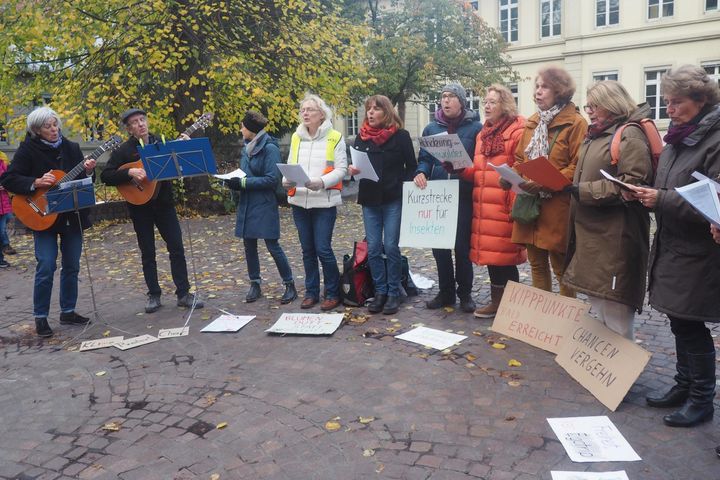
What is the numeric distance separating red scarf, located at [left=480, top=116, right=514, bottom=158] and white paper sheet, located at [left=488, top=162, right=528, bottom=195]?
23.6 inches

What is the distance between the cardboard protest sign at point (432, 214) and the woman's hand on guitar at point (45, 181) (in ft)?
11.1

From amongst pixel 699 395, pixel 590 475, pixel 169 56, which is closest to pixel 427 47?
pixel 169 56

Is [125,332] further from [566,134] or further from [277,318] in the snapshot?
[566,134]

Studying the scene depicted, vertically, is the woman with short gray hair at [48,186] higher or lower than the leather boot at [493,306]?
higher

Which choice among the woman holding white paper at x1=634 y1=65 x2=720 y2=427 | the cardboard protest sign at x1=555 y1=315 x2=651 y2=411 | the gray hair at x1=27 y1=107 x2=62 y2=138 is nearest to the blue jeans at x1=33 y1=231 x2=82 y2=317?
the gray hair at x1=27 y1=107 x2=62 y2=138

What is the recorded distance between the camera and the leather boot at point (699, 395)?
143 inches

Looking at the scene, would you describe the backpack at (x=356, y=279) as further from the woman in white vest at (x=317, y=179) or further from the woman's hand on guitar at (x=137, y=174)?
the woman's hand on guitar at (x=137, y=174)

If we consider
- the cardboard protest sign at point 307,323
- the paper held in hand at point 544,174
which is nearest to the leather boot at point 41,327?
the cardboard protest sign at point 307,323

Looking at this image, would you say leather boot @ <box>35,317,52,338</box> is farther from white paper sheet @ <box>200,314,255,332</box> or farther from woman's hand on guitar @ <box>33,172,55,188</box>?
white paper sheet @ <box>200,314,255,332</box>

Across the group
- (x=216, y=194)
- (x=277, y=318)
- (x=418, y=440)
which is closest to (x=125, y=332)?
(x=277, y=318)

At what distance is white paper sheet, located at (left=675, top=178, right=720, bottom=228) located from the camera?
2926 mm

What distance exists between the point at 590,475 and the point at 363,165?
11.2 ft

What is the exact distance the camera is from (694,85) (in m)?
3.38

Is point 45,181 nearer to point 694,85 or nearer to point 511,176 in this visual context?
point 511,176
